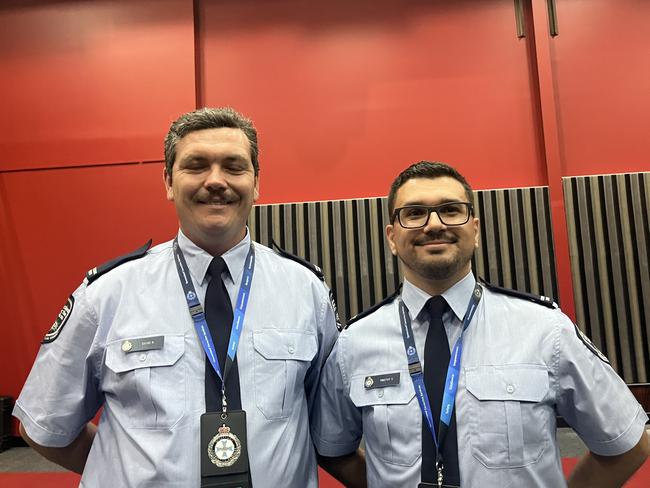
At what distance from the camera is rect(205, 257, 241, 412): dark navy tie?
46.4 inches

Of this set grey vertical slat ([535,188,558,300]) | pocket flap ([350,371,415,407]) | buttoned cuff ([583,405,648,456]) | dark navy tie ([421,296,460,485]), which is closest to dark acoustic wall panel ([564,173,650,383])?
grey vertical slat ([535,188,558,300])

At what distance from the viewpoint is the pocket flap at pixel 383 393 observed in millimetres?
1277

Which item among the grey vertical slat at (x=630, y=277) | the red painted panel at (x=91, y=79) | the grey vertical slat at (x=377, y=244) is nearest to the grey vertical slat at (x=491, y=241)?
the grey vertical slat at (x=377, y=244)

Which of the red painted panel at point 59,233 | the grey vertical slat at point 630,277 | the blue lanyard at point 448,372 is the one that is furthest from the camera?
the red painted panel at point 59,233

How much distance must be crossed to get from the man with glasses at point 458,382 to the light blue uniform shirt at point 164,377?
0.62 feet

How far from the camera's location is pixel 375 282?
391 centimetres

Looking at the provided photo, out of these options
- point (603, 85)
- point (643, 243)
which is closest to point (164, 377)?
point (643, 243)

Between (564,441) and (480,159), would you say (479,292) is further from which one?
(480,159)

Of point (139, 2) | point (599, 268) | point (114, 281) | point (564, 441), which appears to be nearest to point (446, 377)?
point (114, 281)

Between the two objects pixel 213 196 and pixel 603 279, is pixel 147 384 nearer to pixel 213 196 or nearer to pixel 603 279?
pixel 213 196

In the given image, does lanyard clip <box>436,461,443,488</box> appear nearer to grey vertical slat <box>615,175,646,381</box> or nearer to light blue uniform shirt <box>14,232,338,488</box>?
light blue uniform shirt <box>14,232,338,488</box>

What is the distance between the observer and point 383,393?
130 centimetres

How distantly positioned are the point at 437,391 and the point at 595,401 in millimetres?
435

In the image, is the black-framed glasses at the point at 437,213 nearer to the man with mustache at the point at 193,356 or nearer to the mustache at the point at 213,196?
the man with mustache at the point at 193,356
